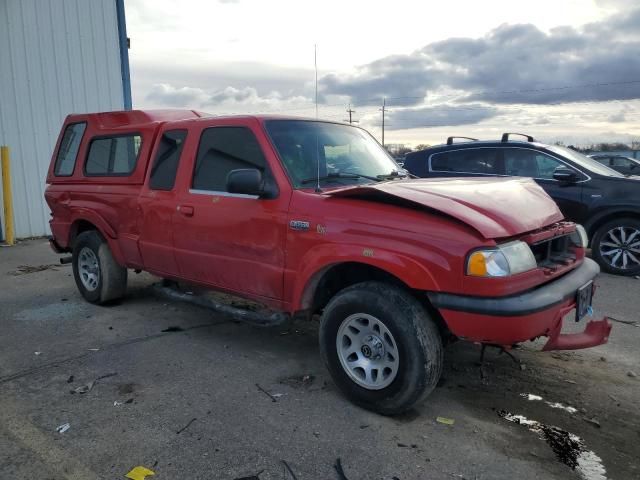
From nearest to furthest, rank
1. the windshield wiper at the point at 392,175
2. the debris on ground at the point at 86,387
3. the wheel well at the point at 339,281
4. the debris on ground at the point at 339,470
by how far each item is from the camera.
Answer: the debris on ground at the point at 339,470
the wheel well at the point at 339,281
the debris on ground at the point at 86,387
the windshield wiper at the point at 392,175

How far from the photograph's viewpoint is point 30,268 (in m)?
8.06

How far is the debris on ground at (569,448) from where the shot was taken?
2768 mm

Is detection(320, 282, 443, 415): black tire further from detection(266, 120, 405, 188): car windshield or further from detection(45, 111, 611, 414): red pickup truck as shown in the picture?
detection(266, 120, 405, 188): car windshield

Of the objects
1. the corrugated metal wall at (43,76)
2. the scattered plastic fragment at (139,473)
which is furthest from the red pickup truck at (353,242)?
the corrugated metal wall at (43,76)

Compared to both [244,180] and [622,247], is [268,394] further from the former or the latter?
[622,247]

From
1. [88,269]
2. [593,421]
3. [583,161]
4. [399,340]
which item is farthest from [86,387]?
[583,161]

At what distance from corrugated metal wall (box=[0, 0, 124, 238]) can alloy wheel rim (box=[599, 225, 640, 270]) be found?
10.5 m

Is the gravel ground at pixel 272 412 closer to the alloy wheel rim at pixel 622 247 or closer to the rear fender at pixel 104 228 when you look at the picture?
the rear fender at pixel 104 228

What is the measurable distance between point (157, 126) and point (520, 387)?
385 centimetres

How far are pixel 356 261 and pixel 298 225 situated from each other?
21.3 inches

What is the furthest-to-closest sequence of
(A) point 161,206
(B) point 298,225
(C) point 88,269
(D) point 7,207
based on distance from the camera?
(D) point 7,207 → (C) point 88,269 → (A) point 161,206 → (B) point 298,225

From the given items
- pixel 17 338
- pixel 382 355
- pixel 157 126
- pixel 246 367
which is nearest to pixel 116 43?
pixel 157 126

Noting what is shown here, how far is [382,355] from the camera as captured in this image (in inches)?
130

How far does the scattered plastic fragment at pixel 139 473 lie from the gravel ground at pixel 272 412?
4 centimetres
